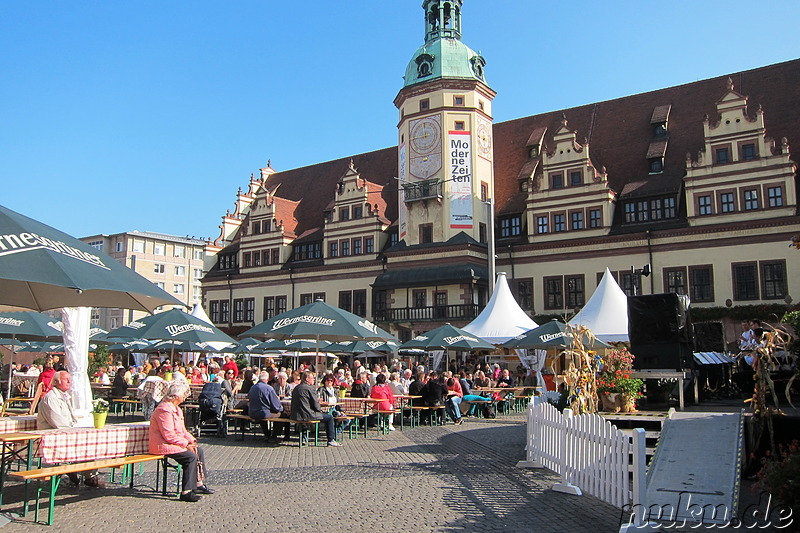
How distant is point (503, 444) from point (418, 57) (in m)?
35.3

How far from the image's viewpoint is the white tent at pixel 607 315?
25.0m

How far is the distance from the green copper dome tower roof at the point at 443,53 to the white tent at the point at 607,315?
21762mm

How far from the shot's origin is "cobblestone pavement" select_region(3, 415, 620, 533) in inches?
318

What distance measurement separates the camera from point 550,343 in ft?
72.2

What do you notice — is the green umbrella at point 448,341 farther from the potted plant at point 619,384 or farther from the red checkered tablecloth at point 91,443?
the red checkered tablecloth at point 91,443

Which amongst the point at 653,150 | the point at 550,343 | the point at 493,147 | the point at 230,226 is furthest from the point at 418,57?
the point at 550,343

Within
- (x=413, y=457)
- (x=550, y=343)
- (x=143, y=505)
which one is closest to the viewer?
(x=143, y=505)

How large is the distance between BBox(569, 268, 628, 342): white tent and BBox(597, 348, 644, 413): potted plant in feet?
38.9

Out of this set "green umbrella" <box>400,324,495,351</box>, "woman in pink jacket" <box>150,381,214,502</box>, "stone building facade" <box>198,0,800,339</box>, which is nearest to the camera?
"woman in pink jacket" <box>150,381,214,502</box>

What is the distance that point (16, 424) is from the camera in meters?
10.2

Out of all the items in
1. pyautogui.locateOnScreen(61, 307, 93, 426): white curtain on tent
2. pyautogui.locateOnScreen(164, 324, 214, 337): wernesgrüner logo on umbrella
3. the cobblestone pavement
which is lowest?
the cobblestone pavement

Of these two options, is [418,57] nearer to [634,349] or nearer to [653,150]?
[653,150]

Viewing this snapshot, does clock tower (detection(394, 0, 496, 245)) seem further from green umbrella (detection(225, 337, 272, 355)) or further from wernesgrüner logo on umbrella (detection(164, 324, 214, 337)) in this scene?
wernesgrüner logo on umbrella (detection(164, 324, 214, 337))

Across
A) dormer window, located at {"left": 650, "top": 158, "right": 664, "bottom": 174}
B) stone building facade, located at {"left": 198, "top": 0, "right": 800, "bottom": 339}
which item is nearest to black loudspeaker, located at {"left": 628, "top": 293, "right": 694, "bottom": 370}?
stone building facade, located at {"left": 198, "top": 0, "right": 800, "bottom": 339}
